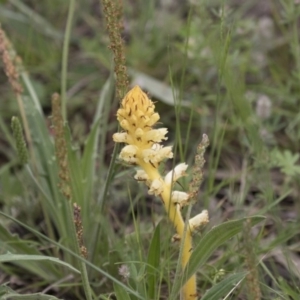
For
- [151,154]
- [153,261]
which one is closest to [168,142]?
[153,261]

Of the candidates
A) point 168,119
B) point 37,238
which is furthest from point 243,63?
point 37,238

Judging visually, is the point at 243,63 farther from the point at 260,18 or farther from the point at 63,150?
the point at 63,150

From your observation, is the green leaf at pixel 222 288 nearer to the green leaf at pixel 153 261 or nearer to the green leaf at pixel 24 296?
the green leaf at pixel 153 261

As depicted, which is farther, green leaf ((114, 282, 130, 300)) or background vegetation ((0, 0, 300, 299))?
background vegetation ((0, 0, 300, 299))

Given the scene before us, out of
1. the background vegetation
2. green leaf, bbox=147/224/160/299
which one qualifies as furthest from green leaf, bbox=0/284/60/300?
green leaf, bbox=147/224/160/299

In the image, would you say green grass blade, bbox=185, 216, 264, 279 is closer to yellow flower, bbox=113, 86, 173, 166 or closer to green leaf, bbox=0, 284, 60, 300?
yellow flower, bbox=113, 86, 173, 166

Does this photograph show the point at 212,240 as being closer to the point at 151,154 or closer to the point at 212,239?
the point at 212,239

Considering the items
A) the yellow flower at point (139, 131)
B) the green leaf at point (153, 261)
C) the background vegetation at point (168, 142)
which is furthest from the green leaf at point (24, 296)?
the yellow flower at point (139, 131)

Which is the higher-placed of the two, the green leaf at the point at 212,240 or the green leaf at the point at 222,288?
the green leaf at the point at 212,240
